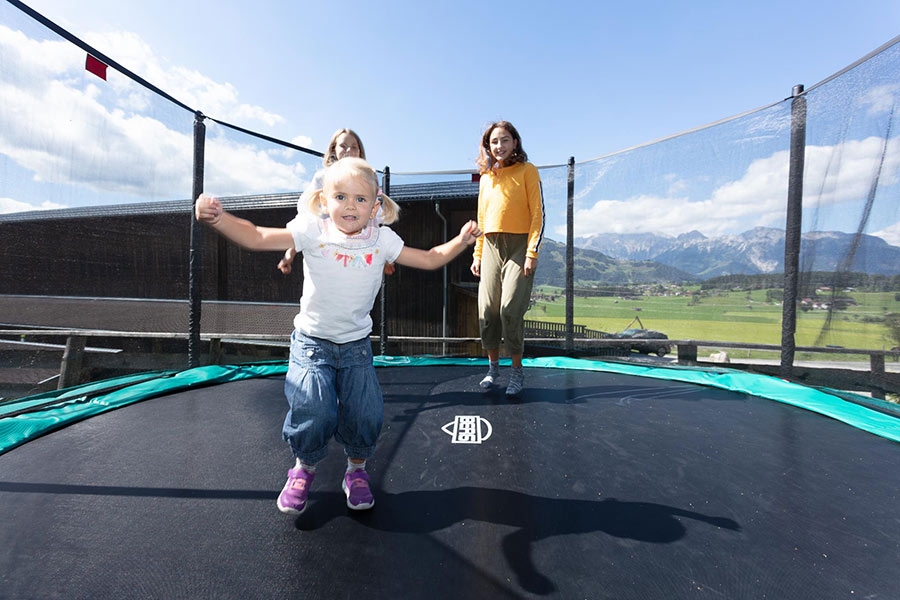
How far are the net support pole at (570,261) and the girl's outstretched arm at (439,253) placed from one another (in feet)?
7.11

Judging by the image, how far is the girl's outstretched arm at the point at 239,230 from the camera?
92cm

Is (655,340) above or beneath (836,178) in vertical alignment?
beneath

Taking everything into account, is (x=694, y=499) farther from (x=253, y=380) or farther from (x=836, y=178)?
(x=253, y=380)

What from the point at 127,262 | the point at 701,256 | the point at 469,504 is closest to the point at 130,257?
the point at 127,262

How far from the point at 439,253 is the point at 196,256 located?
197 cm

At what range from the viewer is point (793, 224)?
213cm

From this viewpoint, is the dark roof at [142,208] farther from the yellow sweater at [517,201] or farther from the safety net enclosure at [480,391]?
the yellow sweater at [517,201]

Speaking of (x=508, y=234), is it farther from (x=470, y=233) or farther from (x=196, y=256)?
(x=196, y=256)

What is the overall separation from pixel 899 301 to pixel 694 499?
1501mm

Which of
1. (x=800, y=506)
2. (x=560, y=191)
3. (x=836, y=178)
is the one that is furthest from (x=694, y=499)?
(x=560, y=191)

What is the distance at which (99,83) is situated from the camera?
1.95m

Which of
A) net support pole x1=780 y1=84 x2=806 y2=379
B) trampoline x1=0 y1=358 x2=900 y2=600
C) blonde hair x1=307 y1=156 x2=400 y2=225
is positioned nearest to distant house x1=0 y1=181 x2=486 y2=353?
trampoline x1=0 y1=358 x2=900 y2=600

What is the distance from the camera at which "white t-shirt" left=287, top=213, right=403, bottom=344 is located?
1096mm

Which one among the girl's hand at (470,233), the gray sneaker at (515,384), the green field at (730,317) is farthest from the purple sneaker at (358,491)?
the green field at (730,317)
